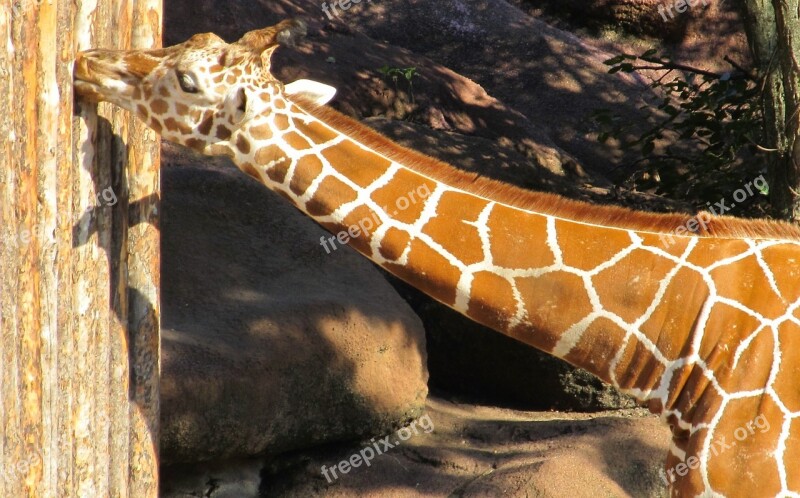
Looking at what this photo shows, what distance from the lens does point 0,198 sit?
2801 mm

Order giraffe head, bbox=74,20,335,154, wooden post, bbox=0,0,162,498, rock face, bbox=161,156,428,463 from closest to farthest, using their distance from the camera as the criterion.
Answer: wooden post, bbox=0,0,162,498 → giraffe head, bbox=74,20,335,154 → rock face, bbox=161,156,428,463

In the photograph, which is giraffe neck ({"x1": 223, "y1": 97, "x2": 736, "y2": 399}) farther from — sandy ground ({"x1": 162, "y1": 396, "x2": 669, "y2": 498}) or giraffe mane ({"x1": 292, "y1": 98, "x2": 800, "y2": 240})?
sandy ground ({"x1": 162, "y1": 396, "x2": 669, "y2": 498})

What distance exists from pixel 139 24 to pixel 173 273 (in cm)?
227

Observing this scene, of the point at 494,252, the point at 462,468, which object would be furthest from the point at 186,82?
the point at 462,468

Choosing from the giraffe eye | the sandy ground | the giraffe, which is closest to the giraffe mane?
the giraffe

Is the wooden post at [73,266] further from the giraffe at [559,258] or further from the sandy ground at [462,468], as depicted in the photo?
the sandy ground at [462,468]

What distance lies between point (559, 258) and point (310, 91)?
108 cm

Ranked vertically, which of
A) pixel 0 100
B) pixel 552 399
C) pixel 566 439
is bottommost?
pixel 552 399

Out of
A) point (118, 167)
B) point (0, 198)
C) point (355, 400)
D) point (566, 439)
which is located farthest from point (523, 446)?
point (0, 198)

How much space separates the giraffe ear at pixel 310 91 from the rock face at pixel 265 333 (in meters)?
1.88

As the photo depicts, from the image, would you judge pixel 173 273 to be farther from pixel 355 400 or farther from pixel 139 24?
pixel 139 24

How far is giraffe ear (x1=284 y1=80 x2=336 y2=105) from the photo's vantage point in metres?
3.52

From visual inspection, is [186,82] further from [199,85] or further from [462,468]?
[462,468]

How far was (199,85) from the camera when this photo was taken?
3299 mm
